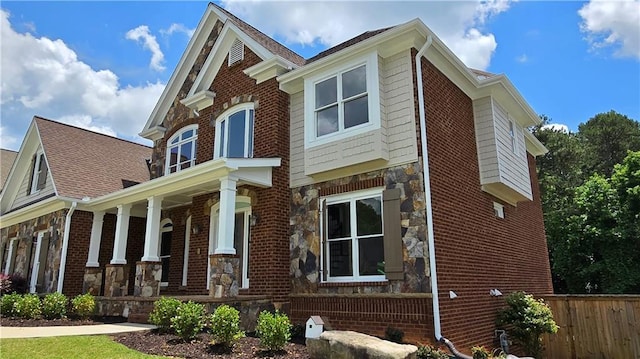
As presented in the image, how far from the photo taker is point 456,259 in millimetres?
8922

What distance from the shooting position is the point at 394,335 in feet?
26.4

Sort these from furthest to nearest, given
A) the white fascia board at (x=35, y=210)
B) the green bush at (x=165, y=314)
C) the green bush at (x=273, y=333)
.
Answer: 1. the white fascia board at (x=35, y=210)
2. the green bush at (x=165, y=314)
3. the green bush at (x=273, y=333)

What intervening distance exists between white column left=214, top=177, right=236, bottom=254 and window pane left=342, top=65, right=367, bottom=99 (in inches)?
129

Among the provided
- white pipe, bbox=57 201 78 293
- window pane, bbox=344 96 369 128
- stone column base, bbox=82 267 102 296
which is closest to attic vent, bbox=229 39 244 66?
window pane, bbox=344 96 369 128

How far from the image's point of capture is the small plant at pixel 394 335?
7989 millimetres

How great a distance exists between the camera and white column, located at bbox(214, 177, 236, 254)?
952 centimetres

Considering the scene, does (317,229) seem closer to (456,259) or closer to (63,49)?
(456,259)

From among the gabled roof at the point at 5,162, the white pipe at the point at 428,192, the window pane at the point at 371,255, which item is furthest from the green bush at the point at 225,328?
the gabled roof at the point at 5,162

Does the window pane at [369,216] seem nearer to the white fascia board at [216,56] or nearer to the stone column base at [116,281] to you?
the white fascia board at [216,56]

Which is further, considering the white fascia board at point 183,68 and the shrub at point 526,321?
the white fascia board at point 183,68

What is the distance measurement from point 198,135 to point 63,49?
15.5 ft

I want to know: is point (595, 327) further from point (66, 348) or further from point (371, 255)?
point (66, 348)

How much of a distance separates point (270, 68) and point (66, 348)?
25.0 ft

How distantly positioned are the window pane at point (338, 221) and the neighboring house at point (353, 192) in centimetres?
3
